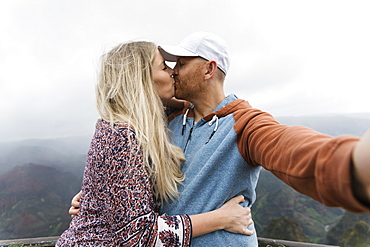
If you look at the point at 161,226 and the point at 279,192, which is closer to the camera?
the point at 161,226

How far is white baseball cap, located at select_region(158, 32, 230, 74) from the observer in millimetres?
2109

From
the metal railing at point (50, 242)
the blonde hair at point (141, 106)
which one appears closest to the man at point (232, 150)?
the blonde hair at point (141, 106)

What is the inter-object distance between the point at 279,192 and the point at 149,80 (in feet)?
82.2

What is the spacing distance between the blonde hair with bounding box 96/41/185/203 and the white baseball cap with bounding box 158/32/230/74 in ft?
0.55

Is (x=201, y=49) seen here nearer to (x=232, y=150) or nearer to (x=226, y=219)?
(x=232, y=150)

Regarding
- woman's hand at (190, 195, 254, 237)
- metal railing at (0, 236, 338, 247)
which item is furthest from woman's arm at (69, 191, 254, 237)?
metal railing at (0, 236, 338, 247)

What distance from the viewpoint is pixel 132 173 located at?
1.55 meters

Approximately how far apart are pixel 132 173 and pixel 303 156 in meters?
0.87

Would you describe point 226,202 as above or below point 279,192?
above

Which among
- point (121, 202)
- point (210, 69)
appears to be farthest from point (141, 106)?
point (210, 69)

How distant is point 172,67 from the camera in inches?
85.7

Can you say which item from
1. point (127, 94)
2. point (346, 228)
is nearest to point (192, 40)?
point (127, 94)

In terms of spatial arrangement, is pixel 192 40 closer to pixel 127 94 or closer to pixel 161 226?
pixel 127 94

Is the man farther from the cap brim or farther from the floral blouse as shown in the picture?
the floral blouse
